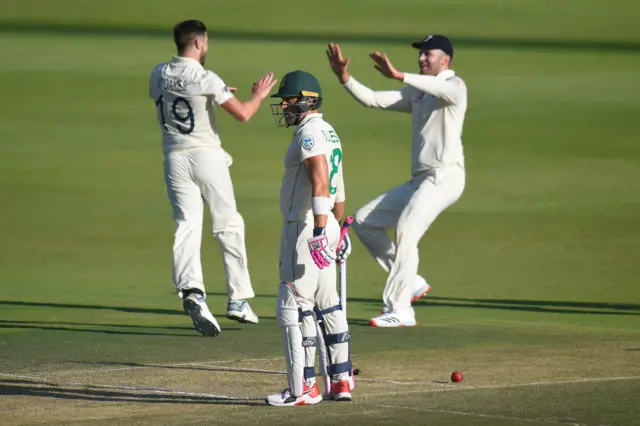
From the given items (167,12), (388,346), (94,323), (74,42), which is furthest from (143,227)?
(167,12)

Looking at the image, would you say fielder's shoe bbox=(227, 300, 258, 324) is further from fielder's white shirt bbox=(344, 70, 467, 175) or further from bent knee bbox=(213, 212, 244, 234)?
fielder's white shirt bbox=(344, 70, 467, 175)

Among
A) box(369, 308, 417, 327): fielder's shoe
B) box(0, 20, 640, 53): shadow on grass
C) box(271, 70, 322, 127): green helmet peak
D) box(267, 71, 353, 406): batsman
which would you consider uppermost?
box(0, 20, 640, 53): shadow on grass

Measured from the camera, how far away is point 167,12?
38.0m

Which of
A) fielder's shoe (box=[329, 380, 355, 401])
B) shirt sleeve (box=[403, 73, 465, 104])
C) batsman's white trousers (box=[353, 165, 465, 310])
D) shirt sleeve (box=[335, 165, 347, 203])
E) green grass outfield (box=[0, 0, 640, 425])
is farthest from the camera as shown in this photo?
A: batsman's white trousers (box=[353, 165, 465, 310])

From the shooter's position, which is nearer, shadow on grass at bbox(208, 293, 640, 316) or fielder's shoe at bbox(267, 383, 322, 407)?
fielder's shoe at bbox(267, 383, 322, 407)

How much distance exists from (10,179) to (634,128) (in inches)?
402

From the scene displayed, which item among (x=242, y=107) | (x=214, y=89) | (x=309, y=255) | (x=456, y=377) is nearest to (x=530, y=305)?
(x=242, y=107)

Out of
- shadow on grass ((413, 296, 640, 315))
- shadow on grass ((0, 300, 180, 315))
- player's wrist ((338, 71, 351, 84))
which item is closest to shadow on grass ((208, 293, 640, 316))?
shadow on grass ((413, 296, 640, 315))

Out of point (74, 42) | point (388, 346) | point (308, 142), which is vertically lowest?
point (388, 346)

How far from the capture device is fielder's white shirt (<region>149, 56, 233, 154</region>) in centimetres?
1087

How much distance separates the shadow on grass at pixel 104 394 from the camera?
820cm

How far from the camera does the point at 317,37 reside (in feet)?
109

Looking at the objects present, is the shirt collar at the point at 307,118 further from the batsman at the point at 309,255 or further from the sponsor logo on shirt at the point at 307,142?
the sponsor logo on shirt at the point at 307,142

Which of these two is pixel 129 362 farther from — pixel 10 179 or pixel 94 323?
pixel 10 179
